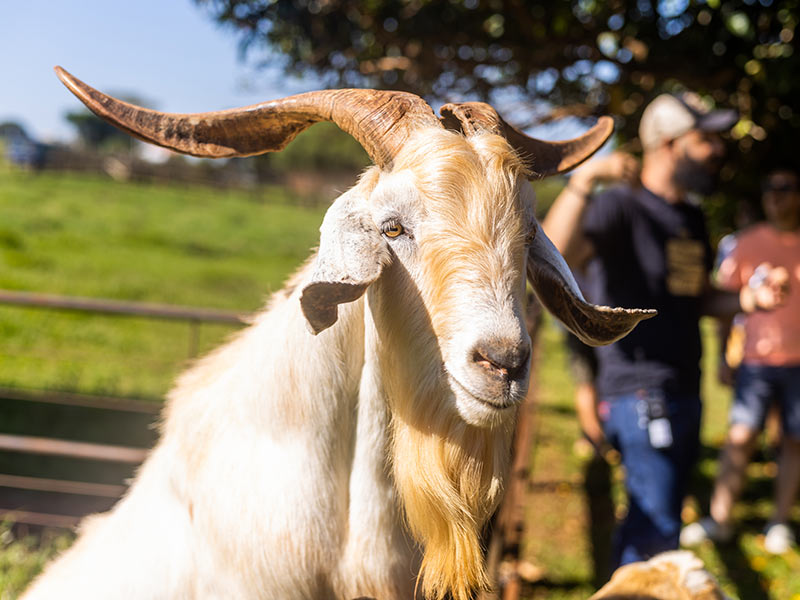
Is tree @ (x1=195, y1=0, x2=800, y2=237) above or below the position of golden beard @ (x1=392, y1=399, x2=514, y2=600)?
above

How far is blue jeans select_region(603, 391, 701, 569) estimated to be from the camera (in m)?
3.03

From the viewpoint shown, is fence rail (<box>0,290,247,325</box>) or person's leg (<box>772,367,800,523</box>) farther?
person's leg (<box>772,367,800,523</box>)

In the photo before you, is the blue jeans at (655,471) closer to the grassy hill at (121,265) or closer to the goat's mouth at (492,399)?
the goat's mouth at (492,399)

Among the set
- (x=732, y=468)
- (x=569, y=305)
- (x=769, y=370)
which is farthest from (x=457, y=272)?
(x=732, y=468)

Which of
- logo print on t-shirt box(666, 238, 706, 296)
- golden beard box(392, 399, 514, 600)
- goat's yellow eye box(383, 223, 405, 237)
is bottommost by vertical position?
golden beard box(392, 399, 514, 600)

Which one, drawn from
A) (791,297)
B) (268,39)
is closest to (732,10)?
(791,297)

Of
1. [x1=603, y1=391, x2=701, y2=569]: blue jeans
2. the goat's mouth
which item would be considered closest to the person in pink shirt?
[x1=603, y1=391, x2=701, y2=569]: blue jeans

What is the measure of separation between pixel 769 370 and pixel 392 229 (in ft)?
13.1

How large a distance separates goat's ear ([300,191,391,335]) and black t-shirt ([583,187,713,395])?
5.83 ft

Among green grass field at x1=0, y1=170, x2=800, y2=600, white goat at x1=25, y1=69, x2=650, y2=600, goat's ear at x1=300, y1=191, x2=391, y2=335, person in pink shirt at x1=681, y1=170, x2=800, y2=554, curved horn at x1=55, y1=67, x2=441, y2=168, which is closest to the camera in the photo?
goat's ear at x1=300, y1=191, x2=391, y2=335

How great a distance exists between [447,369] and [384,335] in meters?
0.23

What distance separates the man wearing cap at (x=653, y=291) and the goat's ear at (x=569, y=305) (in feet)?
3.84

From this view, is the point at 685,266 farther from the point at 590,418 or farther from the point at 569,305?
the point at 569,305

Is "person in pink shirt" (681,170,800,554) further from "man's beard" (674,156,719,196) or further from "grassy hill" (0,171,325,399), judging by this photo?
"grassy hill" (0,171,325,399)
